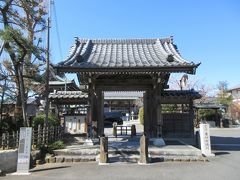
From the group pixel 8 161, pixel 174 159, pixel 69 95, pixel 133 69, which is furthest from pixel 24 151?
pixel 69 95

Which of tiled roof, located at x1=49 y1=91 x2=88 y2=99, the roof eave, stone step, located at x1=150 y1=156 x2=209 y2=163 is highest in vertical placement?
the roof eave

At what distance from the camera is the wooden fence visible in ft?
33.6

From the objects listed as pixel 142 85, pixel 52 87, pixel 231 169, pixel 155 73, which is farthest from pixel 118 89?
pixel 52 87

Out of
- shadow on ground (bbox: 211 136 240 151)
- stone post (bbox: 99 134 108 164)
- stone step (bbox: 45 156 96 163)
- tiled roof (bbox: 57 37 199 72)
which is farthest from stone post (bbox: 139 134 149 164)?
shadow on ground (bbox: 211 136 240 151)

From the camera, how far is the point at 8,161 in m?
9.30

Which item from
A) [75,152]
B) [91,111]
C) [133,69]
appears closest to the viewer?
[75,152]

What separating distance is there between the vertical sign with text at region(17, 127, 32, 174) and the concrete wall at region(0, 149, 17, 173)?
20.4 inches

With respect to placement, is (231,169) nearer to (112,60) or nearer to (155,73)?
(155,73)

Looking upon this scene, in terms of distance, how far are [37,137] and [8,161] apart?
2.56 metres

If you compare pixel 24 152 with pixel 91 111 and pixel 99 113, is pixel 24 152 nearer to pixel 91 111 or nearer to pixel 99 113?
pixel 91 111

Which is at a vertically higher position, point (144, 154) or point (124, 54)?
point (124, 54)

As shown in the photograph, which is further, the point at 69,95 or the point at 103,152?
the point at 69,95

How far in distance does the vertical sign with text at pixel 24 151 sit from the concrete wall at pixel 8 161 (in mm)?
519

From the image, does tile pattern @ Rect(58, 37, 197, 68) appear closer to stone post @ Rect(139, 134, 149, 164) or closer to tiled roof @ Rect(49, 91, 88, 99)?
stone post @ Rect(139, 134, 149, 164)
